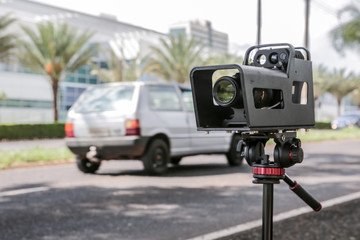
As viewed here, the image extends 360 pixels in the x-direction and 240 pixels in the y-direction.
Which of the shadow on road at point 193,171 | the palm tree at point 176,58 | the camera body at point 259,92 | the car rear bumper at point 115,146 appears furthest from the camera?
the palm tree at point 176,58

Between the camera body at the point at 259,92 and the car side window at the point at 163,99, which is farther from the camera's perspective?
the car side window at the point at 163,99

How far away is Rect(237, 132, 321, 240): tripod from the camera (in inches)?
79.7

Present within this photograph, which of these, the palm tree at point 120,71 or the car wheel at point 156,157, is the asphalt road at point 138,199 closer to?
the car wheel at point 156,157

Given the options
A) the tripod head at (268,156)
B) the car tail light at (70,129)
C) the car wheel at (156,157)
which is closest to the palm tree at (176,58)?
the car tail light at (70,129)

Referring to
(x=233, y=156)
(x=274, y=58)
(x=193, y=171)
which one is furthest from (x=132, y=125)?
(x=274, y=58)

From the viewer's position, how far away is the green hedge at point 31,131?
26.9 m

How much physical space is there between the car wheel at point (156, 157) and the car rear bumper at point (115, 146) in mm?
171

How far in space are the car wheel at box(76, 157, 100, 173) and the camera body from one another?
28.1ft

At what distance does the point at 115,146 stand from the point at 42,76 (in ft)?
119

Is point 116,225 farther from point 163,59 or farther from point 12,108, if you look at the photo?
point 12,108

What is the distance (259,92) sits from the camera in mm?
1948

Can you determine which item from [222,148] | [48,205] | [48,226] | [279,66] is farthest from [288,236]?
[222,148]

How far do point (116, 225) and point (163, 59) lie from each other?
32539 mm

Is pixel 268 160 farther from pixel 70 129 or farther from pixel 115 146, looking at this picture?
pixel 70 129
